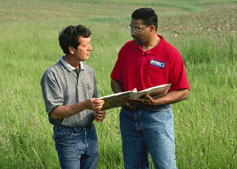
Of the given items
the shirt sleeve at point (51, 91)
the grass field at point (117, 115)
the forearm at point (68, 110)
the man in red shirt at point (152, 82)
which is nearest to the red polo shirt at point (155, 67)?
the man in red shirt at point (152, 82)

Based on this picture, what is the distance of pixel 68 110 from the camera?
250 cm

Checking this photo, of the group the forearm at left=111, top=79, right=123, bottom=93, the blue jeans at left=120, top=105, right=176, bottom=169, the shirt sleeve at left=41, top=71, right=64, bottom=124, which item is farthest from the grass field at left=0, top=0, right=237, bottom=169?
the shirt sleeve at left=41, top=71, right=64, bottom=124

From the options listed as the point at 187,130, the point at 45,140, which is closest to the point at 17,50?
the point at 45,140

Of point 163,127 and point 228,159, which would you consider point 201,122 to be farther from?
point 163,127

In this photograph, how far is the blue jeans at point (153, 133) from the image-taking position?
257 centimetres

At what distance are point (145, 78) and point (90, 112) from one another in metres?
0.52

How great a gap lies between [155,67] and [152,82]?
0.13 metres

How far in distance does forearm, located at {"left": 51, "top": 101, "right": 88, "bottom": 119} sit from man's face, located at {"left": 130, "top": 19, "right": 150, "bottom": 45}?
68cm

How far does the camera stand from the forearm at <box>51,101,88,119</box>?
2461mm

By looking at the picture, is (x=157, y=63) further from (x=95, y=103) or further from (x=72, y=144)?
(x=72, y=144)

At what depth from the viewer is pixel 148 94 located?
96.3 inches

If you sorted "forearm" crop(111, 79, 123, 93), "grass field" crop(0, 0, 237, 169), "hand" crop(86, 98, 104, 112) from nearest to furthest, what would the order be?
"hand" crop(86, 98, 104, 112)
"forearm" crop(111, 79, 123, 93)
"grass field" crop(0, 0, 237, 169)

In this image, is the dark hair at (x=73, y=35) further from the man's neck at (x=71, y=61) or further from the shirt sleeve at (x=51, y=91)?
the shirt sleeve at (x=51, y=91)

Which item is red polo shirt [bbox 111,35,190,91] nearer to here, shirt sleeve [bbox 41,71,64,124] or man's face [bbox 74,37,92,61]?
man's face [bbox 74,37,92,61]
